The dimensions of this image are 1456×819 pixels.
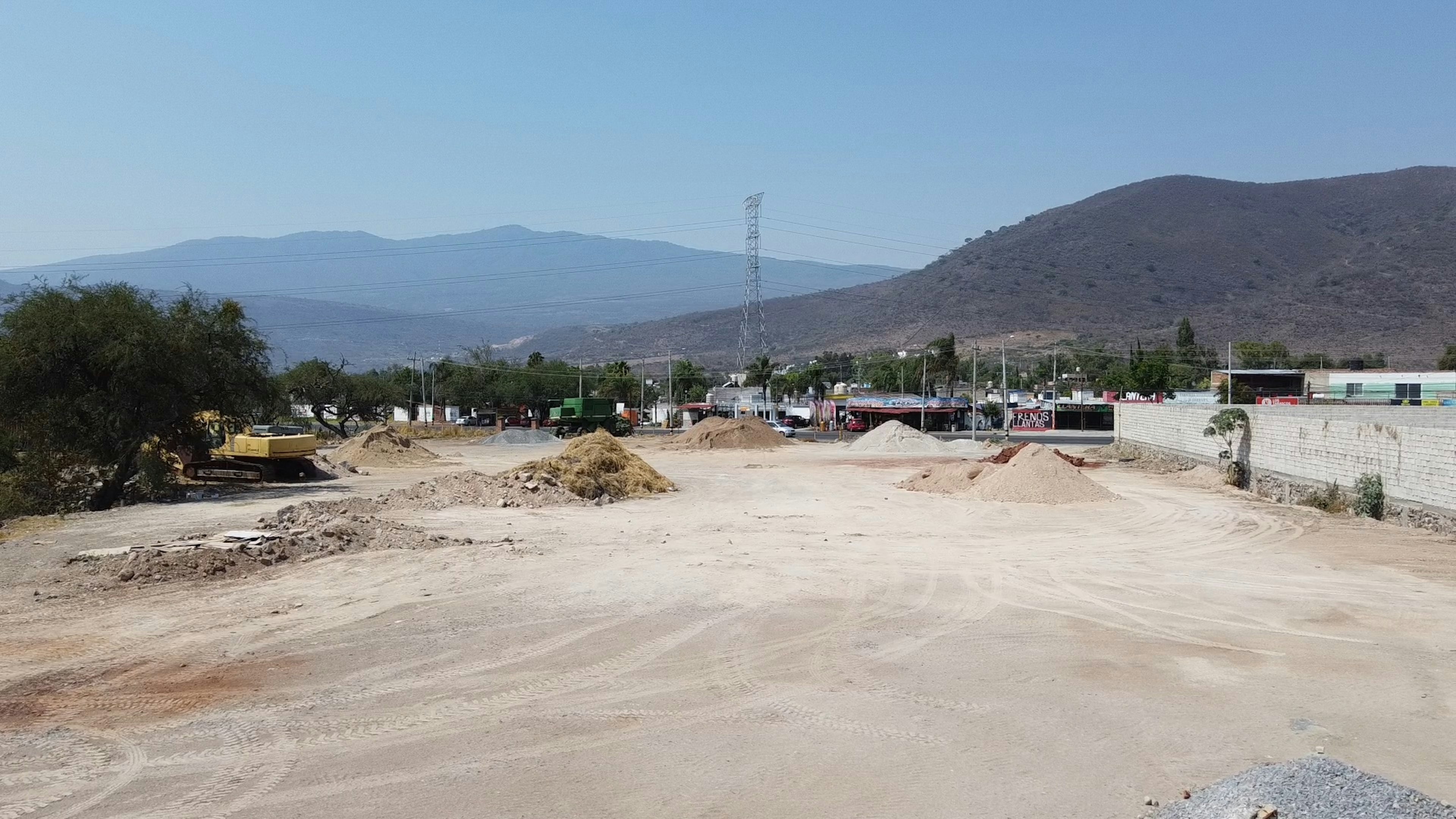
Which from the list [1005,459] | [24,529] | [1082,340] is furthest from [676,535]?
[1082,340]

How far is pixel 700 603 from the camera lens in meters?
13.1

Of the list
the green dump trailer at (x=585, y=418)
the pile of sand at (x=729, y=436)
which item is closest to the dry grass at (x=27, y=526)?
the pile of sand at (x=729, y=436)

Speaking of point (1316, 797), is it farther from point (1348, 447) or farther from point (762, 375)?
point (762, 375)

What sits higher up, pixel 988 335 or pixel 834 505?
pixel 988 335

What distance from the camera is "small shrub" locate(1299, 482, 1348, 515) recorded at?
75.5 ft

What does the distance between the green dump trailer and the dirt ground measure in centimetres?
5036

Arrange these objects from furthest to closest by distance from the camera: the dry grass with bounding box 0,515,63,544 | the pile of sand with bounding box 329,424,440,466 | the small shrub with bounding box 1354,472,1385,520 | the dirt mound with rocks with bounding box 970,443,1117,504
A: the pile of sand with bounding box 329,424,440,466 < the dirt mound with rocks with bounding box 970,443,1117,504 < the small shrub with bounding box 1354,472,1385,520 < the dry grass with bounding box 0,515,63,544

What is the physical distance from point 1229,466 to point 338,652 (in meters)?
27.8

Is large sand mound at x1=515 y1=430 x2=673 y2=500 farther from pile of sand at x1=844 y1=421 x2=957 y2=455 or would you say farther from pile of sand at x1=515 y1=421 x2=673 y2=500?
pile of sand at x1=844 y1=421 x2=957 y2=455

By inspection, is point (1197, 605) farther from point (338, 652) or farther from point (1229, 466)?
point (1229, 466)

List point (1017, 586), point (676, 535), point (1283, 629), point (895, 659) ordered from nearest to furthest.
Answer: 1. point (895, 659)
2. point (1283, 629)
3. point (1017, 586)
4. point (676, 535)

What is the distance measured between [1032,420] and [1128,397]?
604 inches

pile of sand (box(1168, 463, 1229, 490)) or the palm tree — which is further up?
the palm tree

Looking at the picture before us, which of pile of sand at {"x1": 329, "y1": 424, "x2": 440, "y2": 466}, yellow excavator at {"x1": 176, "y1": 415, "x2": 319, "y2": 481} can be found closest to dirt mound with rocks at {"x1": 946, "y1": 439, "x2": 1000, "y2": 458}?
pile of sand at {"x1": 329, "y1": 424, "x2": 440, "y2": 466}
